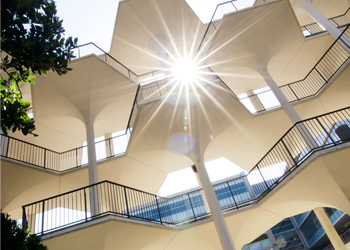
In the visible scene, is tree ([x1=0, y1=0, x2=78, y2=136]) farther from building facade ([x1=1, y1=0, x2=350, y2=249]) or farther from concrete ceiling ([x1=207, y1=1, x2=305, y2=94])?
concrete ceiling ([x1=207, y1=1, x2=305, y2=94])

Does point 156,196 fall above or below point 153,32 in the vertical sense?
below

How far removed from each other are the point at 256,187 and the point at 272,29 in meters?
7.79

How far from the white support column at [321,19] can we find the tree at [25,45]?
11679 mm

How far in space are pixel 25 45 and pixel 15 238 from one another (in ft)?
11.2

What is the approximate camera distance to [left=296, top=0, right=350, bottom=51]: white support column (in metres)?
12.5

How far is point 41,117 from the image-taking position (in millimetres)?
13453

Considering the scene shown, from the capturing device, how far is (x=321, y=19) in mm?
13227

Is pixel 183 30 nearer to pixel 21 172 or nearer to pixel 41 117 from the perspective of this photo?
pixel 41 117

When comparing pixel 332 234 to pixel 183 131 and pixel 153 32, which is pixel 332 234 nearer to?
pixel 183 131

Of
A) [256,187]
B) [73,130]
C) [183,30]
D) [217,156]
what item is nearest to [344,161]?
[256,187]

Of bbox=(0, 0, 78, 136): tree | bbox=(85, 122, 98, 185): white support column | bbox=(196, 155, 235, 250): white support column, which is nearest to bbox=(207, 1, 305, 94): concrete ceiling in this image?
bbox=(196, 155, 235, 250): white support column

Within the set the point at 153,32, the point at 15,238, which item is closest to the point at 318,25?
the point at 153,32

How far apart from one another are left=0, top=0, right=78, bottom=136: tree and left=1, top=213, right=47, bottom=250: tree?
1620mm

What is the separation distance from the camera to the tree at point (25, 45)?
14.7 feet
